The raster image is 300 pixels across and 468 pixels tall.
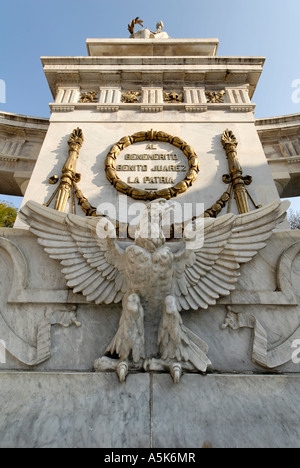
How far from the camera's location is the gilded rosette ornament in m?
5.01

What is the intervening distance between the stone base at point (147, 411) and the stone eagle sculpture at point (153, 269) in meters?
0.23

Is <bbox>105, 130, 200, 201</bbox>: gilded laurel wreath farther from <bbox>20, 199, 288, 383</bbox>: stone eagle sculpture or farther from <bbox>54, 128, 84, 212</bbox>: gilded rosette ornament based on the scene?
<bbox>20, 199, 288, 383</bbox>: stone eagle sculpture

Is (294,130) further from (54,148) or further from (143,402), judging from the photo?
(143,402)

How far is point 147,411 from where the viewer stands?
8.51ft

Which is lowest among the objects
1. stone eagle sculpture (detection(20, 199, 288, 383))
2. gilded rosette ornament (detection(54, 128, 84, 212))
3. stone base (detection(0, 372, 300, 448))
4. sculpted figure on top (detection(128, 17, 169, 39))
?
stone base (detection(0, 372, 300, 448))

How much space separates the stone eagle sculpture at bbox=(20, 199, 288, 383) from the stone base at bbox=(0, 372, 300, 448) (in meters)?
0.23

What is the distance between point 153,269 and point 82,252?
1.19 metres

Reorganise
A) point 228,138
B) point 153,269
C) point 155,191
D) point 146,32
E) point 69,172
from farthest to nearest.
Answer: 1. point 146,32
2. point 228,138
3. point 69,172
4. point 155,191
5. point 153,269

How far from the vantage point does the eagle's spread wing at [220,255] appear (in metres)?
3.31

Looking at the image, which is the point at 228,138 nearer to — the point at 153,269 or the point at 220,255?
the point at 220,255

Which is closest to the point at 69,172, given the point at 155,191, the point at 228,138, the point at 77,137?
the point at 77,137

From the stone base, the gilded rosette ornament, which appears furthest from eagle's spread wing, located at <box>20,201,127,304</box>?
the gilded rosette ornament

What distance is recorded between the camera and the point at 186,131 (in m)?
6.14

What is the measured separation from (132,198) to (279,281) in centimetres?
321
